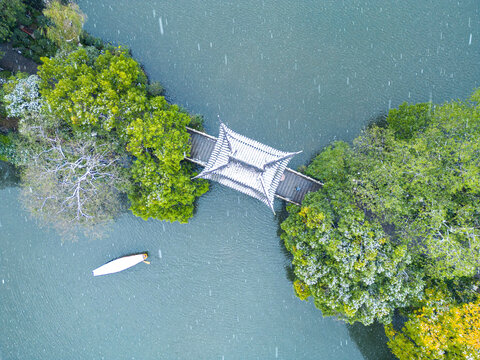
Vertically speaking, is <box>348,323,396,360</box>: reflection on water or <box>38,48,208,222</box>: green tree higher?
<box>38,48,208,222</box>: green tree

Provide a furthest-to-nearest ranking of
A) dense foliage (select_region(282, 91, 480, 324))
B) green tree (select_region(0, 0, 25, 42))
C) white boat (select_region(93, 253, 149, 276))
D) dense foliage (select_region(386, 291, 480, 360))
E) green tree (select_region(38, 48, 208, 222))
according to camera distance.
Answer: white boat (select_region(93, 253, 149, 276))
green tree (select_region(0, 0, 25, 42))
green tree (select_region(38, 48, 208, 222))
dense foliage (select_region(282, 91, 480, 324))
dense foliage (select_region(386, 291, 480, 360))

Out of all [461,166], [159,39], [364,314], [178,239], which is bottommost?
[178,239]

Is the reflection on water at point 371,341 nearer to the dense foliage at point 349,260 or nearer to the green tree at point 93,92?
the dense foliage at point 349,260

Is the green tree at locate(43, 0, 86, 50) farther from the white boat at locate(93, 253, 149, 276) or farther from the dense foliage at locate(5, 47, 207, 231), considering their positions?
the white boat at locate(93, 253, 149, 276)

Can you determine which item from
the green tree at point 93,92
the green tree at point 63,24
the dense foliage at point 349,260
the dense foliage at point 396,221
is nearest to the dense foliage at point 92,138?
the green tree at point 93,92

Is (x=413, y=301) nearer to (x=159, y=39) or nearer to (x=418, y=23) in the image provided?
(x=418, y=23)

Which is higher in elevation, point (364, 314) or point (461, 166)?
point (461, 166)

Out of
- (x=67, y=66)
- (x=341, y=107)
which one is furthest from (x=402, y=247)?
(x=67, y=66)

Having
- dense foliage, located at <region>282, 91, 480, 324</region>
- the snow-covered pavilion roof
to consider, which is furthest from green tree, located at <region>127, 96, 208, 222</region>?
dense foliage, located at <region>282, 91, 480, 324</region>

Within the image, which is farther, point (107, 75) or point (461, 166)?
point (107, 75)
